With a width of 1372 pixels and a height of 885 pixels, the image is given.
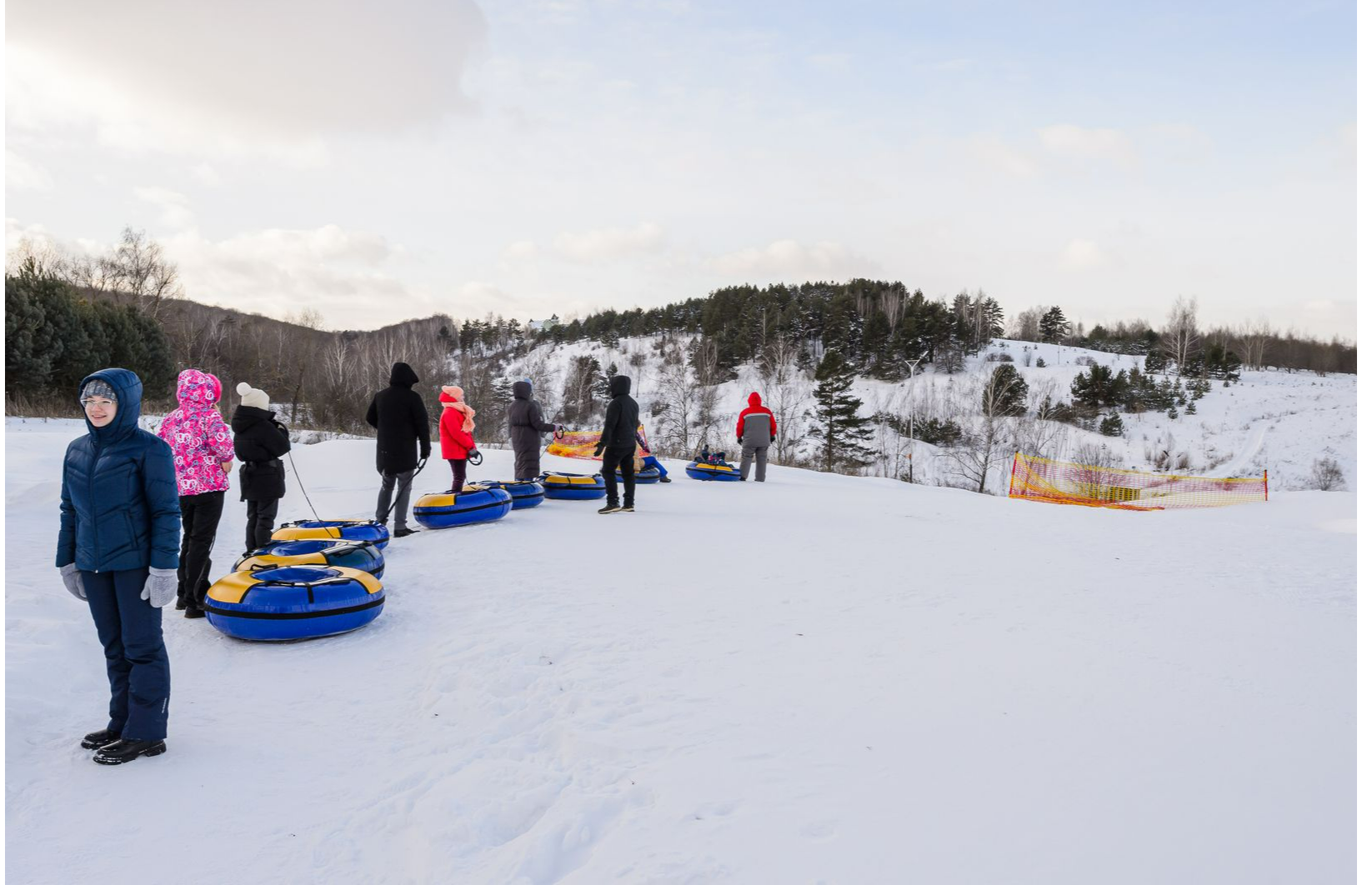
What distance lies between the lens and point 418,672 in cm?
406

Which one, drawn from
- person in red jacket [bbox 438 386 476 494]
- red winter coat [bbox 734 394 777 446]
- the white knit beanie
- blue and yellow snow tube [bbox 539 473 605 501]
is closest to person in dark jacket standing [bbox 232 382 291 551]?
the white knit beanie

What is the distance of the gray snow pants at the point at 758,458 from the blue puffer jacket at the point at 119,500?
37.0ft

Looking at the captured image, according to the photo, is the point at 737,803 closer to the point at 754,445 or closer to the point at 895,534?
the point at 895,534

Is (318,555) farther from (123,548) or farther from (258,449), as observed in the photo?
(123,548)

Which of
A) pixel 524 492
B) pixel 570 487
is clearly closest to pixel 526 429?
pixel 524 492

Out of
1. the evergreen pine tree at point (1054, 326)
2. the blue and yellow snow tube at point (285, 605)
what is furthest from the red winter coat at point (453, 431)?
the evergreen pine tree at point (1054, 326)

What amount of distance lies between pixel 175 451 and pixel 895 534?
7.03m

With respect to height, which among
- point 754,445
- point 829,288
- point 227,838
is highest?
point 829,288

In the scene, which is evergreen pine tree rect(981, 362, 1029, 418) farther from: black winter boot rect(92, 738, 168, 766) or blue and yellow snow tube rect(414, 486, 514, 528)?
black winter boot rect(92, 738, 168, 766)

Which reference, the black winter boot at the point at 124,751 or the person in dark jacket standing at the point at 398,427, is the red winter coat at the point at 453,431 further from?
the black winter boot at the point at 124,751

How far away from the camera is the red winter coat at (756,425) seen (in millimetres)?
13523

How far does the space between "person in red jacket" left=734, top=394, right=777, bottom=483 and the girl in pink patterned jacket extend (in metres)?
9.54

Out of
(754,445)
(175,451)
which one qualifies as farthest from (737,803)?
(754,445)

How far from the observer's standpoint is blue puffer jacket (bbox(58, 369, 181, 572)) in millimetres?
2943
